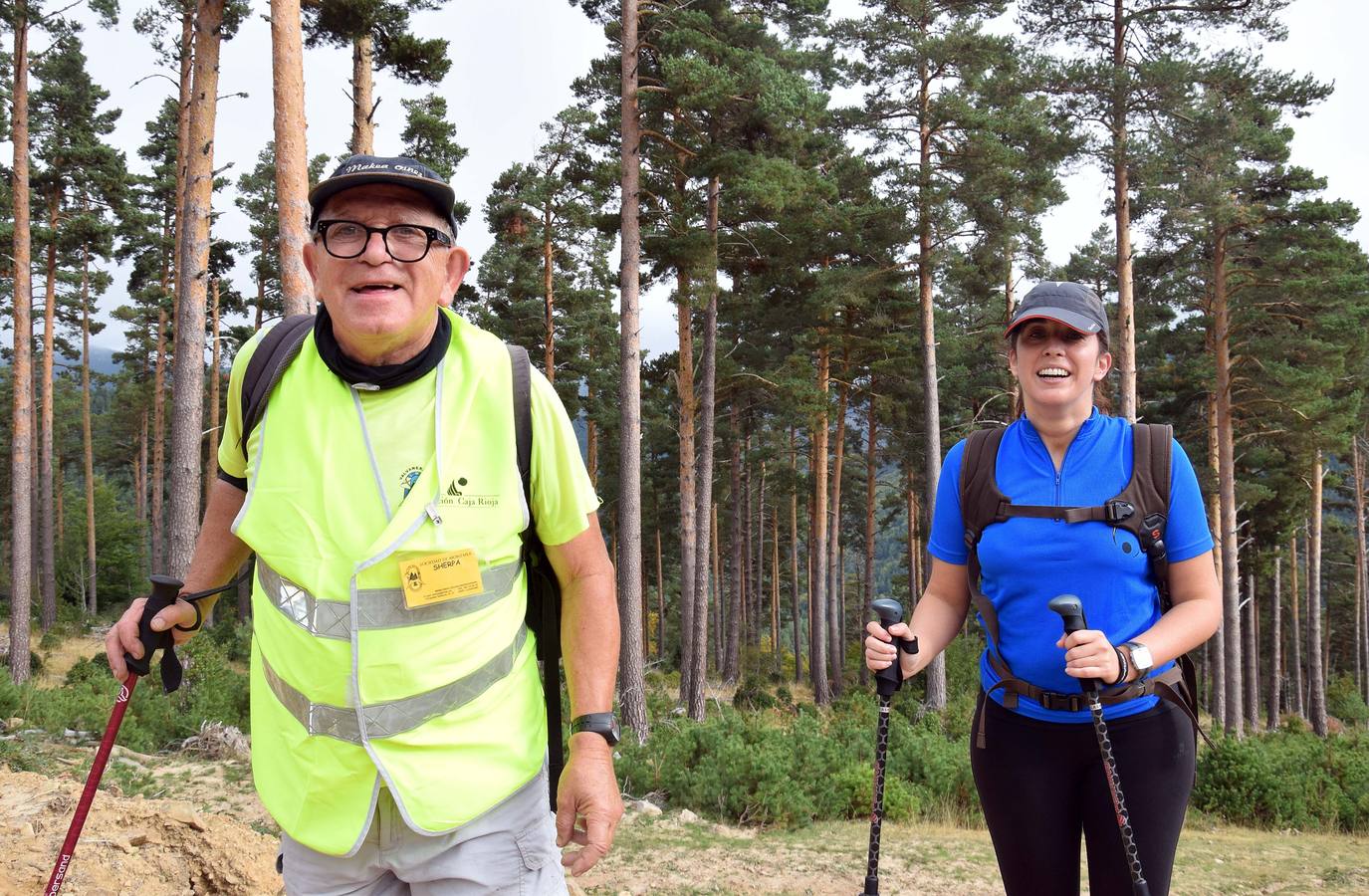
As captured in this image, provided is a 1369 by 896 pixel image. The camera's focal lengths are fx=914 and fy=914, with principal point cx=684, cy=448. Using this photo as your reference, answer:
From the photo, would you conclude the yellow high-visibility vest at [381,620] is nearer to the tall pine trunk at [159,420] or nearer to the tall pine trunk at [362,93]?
the tall pine trunk at [362,93]

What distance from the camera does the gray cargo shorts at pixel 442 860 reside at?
1648 mm

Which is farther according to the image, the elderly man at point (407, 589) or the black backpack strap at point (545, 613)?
the black backpack strap at point (545, 613)

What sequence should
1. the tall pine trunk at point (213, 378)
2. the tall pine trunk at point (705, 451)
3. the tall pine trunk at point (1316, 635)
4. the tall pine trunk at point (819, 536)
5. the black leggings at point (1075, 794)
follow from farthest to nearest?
the tall pine trunk at point (213, 378) < the tall pine trunk at point (1316, 635) < the tall pine trunk at point (819, 536) < the tall pine trunk at point (705, 451) < the black leggings at point (1075, 794)

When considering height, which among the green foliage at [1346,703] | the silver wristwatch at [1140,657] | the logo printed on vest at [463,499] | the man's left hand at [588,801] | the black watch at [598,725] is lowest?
the green foliage at [1346,703]

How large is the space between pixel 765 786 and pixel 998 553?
6.59 metres

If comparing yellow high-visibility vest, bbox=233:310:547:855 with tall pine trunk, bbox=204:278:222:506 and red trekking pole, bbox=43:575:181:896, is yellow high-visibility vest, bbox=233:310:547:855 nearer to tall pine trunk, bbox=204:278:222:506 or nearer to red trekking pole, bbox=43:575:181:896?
red trekking pole, bbox=43:575:181:896

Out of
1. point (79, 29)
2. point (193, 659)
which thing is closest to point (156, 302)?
point (79, 29)

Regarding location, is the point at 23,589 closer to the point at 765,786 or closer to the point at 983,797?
the point at 765,786

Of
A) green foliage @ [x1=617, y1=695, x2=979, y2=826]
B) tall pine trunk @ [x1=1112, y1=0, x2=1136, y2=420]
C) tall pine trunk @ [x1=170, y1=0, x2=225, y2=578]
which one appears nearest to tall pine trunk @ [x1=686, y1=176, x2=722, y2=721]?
green foliage @ [x1=617, y1=695, x2=979, y2=826]

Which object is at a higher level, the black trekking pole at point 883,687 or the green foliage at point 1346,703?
the black trekking pole at point 883,687

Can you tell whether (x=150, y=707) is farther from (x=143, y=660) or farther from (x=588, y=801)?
(x=588, y=801)

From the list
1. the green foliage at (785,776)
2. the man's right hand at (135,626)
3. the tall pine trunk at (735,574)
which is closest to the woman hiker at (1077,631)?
the man's right hand at (135,626)

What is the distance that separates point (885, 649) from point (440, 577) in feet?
4.24

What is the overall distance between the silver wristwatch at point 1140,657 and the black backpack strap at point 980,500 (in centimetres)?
35
